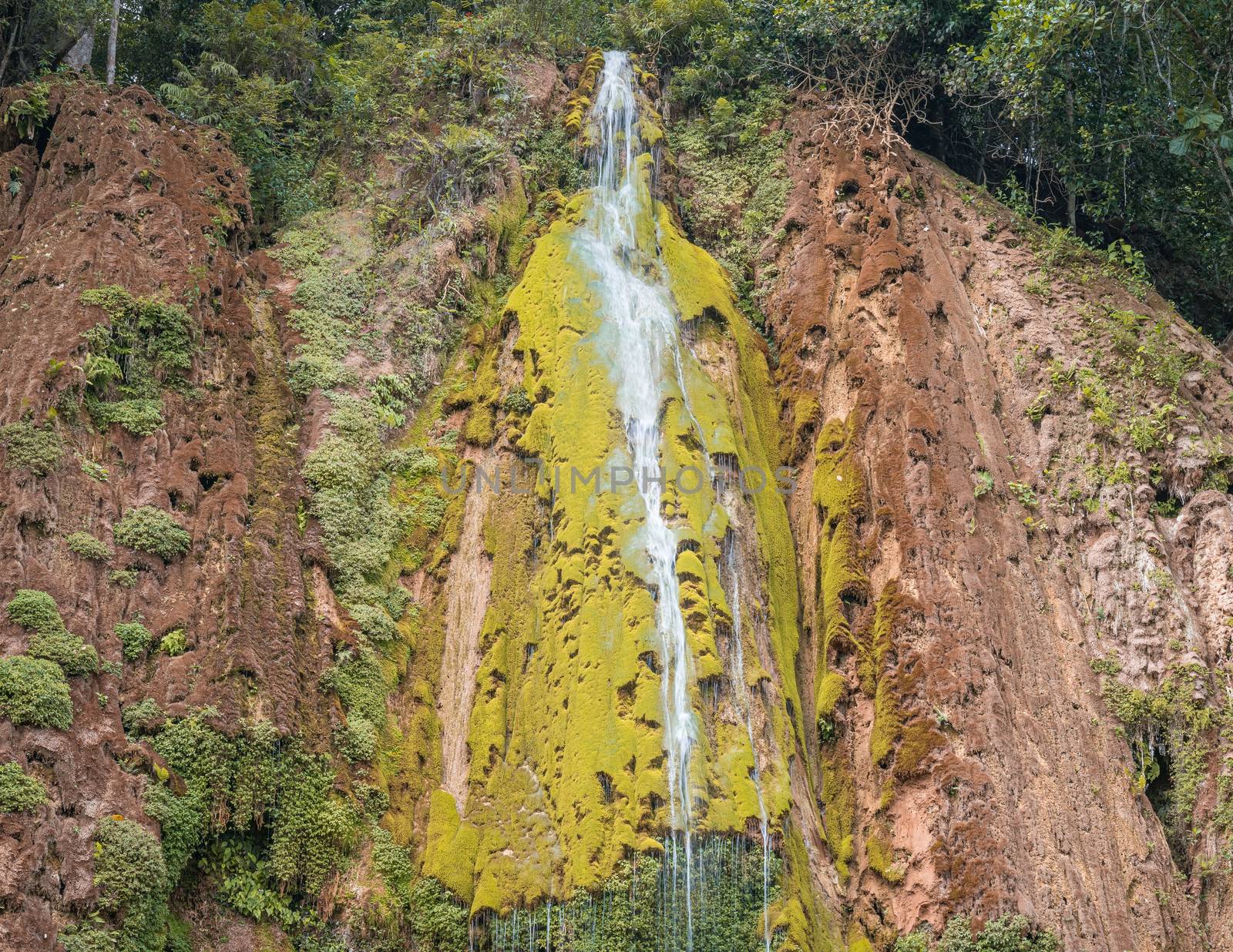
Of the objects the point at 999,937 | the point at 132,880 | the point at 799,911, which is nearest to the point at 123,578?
the point at 132,880

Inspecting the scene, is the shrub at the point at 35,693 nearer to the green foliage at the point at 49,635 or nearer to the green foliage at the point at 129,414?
the green foliage at the point at 49,635

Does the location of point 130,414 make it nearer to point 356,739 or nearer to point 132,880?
point 356,739

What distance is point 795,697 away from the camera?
53.6 ft

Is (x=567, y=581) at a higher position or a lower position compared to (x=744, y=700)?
higher

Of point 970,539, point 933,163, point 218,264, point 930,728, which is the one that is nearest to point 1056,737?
point 930,728

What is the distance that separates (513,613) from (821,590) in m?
4.95

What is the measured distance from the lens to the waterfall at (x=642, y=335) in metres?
14.6

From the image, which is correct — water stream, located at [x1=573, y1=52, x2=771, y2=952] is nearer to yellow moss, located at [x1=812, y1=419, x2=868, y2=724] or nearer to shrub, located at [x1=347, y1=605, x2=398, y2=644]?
yellow moss, located at [x1=812, y1=419, x2=868, y2=724]

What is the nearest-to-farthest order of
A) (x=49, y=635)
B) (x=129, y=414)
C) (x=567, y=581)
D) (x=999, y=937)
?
(x=49, y=635), (x=999, y=937), (x=129, y=414), (x=567, y=581)

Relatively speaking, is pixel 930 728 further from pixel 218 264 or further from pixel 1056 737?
pixel 218 264

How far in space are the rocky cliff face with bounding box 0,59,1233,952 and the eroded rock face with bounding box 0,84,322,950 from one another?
57mm

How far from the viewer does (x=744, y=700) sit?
1543 centimetres

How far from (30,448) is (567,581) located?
7.44m

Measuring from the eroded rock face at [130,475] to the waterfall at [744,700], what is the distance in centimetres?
604
